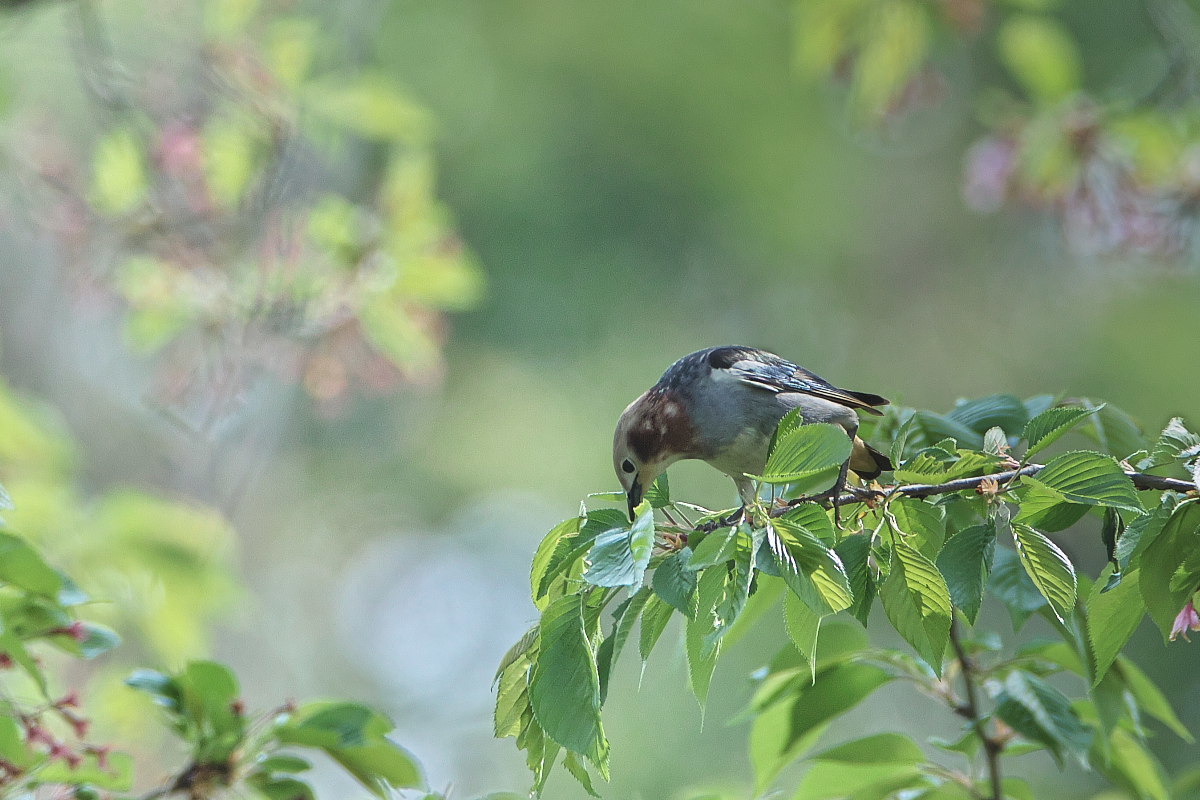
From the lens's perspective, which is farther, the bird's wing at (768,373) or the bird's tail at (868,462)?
the bird's wing at (768,373)

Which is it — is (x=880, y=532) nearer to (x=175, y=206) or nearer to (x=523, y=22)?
(x=175, y=206)

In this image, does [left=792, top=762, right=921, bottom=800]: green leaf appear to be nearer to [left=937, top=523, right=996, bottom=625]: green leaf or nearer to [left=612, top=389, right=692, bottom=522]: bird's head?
[left=937, top=523, right=996, bottom=625]: green leaf

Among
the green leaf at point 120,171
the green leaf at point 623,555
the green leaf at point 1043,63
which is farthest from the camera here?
the green leaf at point 1043,63

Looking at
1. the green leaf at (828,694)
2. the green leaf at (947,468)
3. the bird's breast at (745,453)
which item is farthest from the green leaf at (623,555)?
the bird's breast at (745,453)

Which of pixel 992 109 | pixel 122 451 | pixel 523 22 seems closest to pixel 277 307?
pixel 992 109

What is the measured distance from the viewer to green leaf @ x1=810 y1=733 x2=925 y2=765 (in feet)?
5.25

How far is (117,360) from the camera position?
7.90m

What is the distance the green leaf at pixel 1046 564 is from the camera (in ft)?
3.75

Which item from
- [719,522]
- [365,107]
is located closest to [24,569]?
[719,522]

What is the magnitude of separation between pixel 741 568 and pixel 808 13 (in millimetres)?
3212

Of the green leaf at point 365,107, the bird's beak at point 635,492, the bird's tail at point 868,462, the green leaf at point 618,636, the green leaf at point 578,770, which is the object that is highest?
the green leaf at point 365,107

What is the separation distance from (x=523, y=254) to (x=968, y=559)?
7388mm

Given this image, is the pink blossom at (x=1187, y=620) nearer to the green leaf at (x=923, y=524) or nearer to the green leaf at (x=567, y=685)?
the green leaf at (x=923, y=524)

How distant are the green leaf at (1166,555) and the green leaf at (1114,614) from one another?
0.05 metres
